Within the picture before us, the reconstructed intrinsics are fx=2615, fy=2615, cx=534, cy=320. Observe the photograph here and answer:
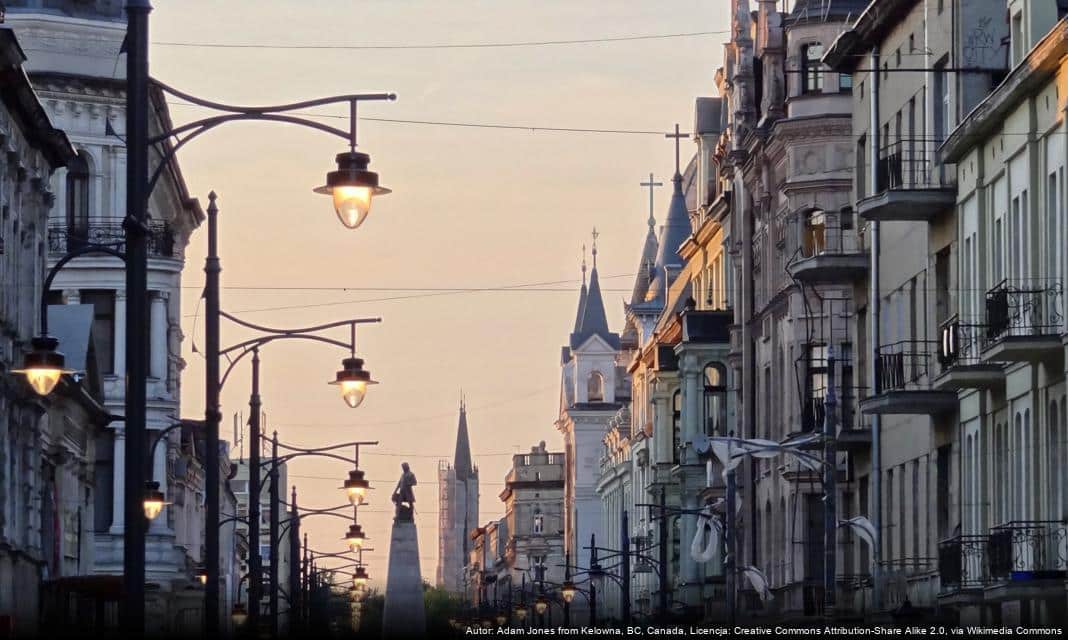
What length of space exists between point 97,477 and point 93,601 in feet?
35.4

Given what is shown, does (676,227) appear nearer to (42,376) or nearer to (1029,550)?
A: (1029,550)

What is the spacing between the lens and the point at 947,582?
41.2 metres

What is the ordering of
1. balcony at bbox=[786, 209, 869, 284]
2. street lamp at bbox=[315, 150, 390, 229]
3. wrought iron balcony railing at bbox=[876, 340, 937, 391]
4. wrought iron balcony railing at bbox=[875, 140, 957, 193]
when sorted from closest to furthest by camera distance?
street lamp at bbox=[315, 150, 390, 229]
wrought iron balcony railing at bbox=[875, 140, 957, 193]
wrought iron balcony railing at bbox=[876, 340, 937, 391]
balcony at bbox=[786, 209, 869, 284]

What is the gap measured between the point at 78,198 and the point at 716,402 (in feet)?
73.6

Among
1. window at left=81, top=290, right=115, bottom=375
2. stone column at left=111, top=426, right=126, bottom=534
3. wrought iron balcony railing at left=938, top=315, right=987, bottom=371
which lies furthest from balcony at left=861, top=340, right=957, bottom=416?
window at left=81, top=290, right=115, bottom=375

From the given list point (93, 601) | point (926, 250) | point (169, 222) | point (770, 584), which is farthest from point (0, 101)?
point (169, 222)

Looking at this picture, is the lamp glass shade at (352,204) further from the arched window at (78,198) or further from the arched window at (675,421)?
the arched window at (675,421)

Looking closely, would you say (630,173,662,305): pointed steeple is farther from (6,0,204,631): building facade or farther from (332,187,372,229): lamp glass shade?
(332,187,372,229): lamp glass shade

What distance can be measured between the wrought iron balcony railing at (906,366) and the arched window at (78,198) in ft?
103

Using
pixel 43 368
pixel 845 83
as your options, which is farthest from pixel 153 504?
pixel 845 83

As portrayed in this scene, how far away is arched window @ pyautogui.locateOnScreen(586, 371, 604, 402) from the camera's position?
592 ft

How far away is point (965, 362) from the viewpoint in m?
41.7

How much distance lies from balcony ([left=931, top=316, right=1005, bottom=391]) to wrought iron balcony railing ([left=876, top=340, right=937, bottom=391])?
3.26m

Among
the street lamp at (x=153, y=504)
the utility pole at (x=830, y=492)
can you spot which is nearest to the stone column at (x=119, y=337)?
the utility pole at (x=830, y=492)
